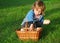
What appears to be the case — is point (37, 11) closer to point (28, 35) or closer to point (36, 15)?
point (36, 15)

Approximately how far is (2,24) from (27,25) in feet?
7.83

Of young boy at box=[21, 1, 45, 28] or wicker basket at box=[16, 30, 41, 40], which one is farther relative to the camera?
young boy at box=[21, 1, 45, 28]

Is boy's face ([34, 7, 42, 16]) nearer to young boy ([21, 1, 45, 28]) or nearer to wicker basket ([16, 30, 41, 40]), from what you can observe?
young boy ([21, 1, 45, 28])

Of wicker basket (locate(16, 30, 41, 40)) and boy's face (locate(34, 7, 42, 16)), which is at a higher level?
boy's face (locate(34, 7, 42, 16))

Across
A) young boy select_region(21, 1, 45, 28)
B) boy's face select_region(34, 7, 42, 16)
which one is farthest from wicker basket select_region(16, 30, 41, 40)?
boy's face select_region(34, 7, 42, 16)

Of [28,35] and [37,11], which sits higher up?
[37,11]

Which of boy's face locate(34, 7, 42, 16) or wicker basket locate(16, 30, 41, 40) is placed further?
boy's face locate(34, 7, 42, 16)

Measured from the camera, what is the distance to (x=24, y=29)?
8.31m

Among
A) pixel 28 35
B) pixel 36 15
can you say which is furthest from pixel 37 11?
pixel 28 35

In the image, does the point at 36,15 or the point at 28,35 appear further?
the point at 36,15

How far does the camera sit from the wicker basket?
800 cm

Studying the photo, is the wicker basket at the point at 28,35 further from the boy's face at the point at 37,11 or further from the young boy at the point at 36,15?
the boy's face at the point at 37,11

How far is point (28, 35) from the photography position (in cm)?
812

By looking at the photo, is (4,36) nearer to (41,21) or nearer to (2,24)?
(41,21)
